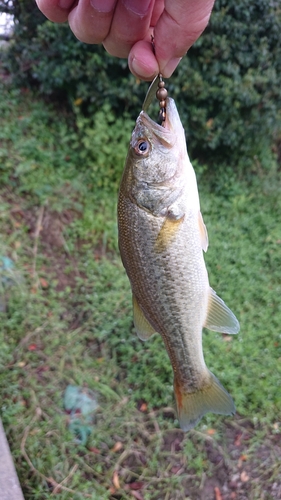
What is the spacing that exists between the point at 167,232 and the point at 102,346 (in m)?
2.01

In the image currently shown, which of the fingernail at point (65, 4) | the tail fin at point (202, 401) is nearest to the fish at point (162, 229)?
the tail fin at point (202, 401)

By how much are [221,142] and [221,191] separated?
0.55m

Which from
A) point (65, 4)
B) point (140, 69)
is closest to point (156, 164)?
point (140, 69)

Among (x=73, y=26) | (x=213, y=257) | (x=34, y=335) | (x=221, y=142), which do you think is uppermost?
(x=73, y=26)

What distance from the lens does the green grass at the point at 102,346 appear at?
9.86 ft

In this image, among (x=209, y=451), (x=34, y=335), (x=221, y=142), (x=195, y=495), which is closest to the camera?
(x=195, y=495)

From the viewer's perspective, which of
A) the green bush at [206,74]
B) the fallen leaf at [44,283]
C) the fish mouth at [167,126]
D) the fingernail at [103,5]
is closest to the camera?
the fish mouth at [167,126]

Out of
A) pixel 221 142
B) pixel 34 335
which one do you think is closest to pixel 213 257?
pixel 221 142

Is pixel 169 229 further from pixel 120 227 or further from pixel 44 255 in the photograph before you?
pixel 44 255

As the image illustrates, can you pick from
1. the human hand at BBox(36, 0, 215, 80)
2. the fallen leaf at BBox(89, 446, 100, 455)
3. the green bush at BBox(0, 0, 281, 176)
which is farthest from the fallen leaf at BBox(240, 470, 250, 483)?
the green bush at BBox(0, 0, 281, 176)

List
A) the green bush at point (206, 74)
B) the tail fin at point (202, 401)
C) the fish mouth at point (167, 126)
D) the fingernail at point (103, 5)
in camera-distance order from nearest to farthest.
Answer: the fish mouth at point (167, 126) → the fingernail at point (103, 5) → the tail fin at point (202, 401) → the green bush at point (206, 74)

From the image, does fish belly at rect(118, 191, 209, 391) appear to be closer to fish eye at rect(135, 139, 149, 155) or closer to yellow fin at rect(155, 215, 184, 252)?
yellow fin at rect(155, 215, 184, 252)

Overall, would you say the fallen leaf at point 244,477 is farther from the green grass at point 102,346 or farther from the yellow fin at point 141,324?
the yellow fin at point 141,324

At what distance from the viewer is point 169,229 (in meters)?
1.83
